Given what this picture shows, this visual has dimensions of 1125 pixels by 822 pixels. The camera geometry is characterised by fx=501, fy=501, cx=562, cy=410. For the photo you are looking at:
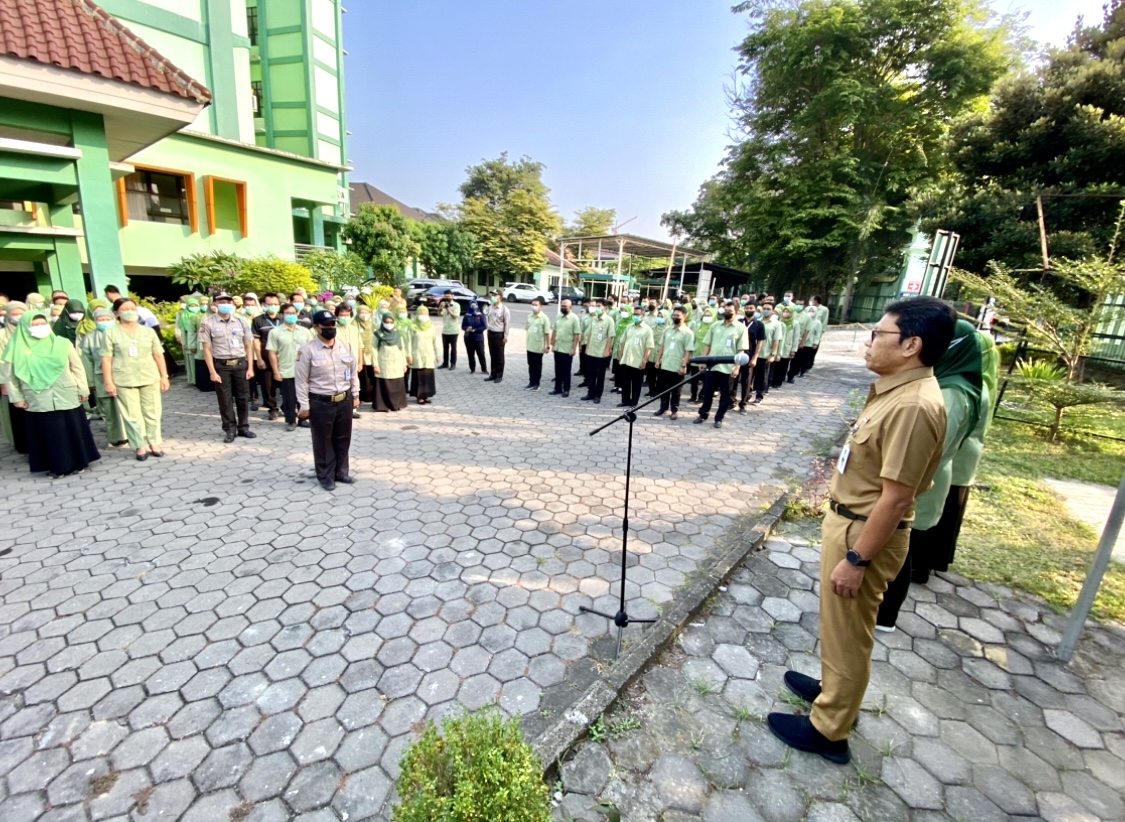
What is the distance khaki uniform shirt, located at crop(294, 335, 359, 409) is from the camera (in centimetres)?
493

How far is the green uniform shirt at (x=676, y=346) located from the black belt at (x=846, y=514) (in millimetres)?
5805

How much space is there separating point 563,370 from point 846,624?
7.63 m

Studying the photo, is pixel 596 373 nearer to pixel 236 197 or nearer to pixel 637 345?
pixel 637 345

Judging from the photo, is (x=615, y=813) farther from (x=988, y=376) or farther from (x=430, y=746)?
(x=988, y=376)

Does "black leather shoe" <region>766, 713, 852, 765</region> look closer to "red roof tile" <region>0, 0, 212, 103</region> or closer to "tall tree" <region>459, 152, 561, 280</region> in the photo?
"red roof tile" <region>0, 0, 212, 103</region>

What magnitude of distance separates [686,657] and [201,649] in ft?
9.46

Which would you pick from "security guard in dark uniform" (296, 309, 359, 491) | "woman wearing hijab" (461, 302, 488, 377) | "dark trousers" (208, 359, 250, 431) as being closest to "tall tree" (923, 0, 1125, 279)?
"woman wearing hijab" (461, 302, 488, 377)

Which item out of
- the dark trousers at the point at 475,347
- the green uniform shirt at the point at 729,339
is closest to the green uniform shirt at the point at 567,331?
the dark trousers at the point at 475,347

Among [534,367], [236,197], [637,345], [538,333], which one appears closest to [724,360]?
[637,345]

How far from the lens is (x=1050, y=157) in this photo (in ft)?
38.5

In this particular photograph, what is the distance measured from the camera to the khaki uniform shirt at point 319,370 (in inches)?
194

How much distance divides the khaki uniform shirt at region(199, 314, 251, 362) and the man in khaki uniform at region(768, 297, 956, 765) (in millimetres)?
6853

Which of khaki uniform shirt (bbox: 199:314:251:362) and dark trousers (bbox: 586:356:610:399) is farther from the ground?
khaki uniform shirt (bbox: 199:314:251:362)

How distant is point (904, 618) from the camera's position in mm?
3408
